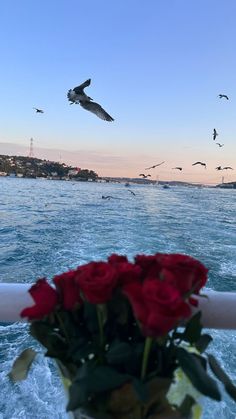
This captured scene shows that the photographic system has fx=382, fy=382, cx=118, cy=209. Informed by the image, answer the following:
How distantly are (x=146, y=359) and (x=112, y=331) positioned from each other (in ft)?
0.29

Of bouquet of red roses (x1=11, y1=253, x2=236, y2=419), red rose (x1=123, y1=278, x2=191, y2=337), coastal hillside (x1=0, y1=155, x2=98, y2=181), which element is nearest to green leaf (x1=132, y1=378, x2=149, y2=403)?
bouquet of red roses (x1=11, y1=253, x2=236, y2=419)

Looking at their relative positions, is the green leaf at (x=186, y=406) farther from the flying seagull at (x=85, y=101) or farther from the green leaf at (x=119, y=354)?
the flying seagull at (x=85, y=101)

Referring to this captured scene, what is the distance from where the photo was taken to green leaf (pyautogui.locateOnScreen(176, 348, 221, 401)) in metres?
0.62

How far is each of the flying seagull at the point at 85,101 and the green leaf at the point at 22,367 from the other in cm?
439

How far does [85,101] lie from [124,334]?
4516mm

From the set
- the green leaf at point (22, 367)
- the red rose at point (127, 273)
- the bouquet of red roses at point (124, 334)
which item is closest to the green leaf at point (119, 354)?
the bouquet of red roses at point (124, 334)

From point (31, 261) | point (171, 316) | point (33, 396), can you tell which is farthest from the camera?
point (31, 261)

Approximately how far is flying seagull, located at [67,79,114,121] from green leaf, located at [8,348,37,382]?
4387mm

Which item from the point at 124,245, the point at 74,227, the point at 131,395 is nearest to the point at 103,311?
the point at 131,395

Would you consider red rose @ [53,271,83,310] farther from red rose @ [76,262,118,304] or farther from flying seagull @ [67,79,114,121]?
flying seagull @ [67,79,114,121]

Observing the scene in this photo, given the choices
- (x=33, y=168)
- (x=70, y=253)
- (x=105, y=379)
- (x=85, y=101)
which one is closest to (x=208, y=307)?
(x=105, y=379)

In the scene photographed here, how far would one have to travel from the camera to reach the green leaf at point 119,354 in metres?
0.65

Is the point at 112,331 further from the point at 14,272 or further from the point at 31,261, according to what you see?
the point at 31,261

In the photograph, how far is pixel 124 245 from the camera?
33.8ft
